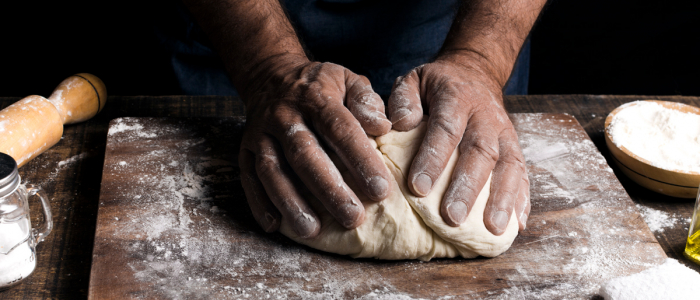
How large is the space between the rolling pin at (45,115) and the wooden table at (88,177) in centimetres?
7

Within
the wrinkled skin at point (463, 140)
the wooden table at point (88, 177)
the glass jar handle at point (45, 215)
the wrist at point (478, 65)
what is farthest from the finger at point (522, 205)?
the glass jar handle at point (45, 215)

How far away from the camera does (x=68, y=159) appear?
5.77 ft

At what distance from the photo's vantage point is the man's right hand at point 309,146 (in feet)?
4.33

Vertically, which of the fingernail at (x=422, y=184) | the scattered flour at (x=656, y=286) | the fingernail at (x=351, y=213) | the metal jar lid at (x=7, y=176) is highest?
the metal jar lid at (x=7, y=176)

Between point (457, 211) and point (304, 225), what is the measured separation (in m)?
0.41

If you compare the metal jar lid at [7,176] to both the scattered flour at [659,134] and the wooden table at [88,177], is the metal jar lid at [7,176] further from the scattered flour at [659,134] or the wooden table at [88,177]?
the scattered flour at [659,134]

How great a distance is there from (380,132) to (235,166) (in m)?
0.58

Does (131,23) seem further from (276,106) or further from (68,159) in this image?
(276,106)

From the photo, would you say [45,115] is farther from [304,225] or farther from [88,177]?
[304,225]

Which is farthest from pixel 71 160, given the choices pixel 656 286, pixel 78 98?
pixel 656 286

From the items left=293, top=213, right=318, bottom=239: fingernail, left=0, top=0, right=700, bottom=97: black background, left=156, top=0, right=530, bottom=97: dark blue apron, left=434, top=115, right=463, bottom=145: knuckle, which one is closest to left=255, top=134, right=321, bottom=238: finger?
left=293, top=213, right=318, bottom=239: fingernail

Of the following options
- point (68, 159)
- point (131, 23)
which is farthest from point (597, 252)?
point (131, 23)

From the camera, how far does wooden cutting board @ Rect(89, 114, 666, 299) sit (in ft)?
4.16

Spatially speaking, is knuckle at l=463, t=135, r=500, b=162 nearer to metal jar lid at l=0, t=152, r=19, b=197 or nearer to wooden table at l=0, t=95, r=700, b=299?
wooden table at l=0, t=95, r=700, b=299
